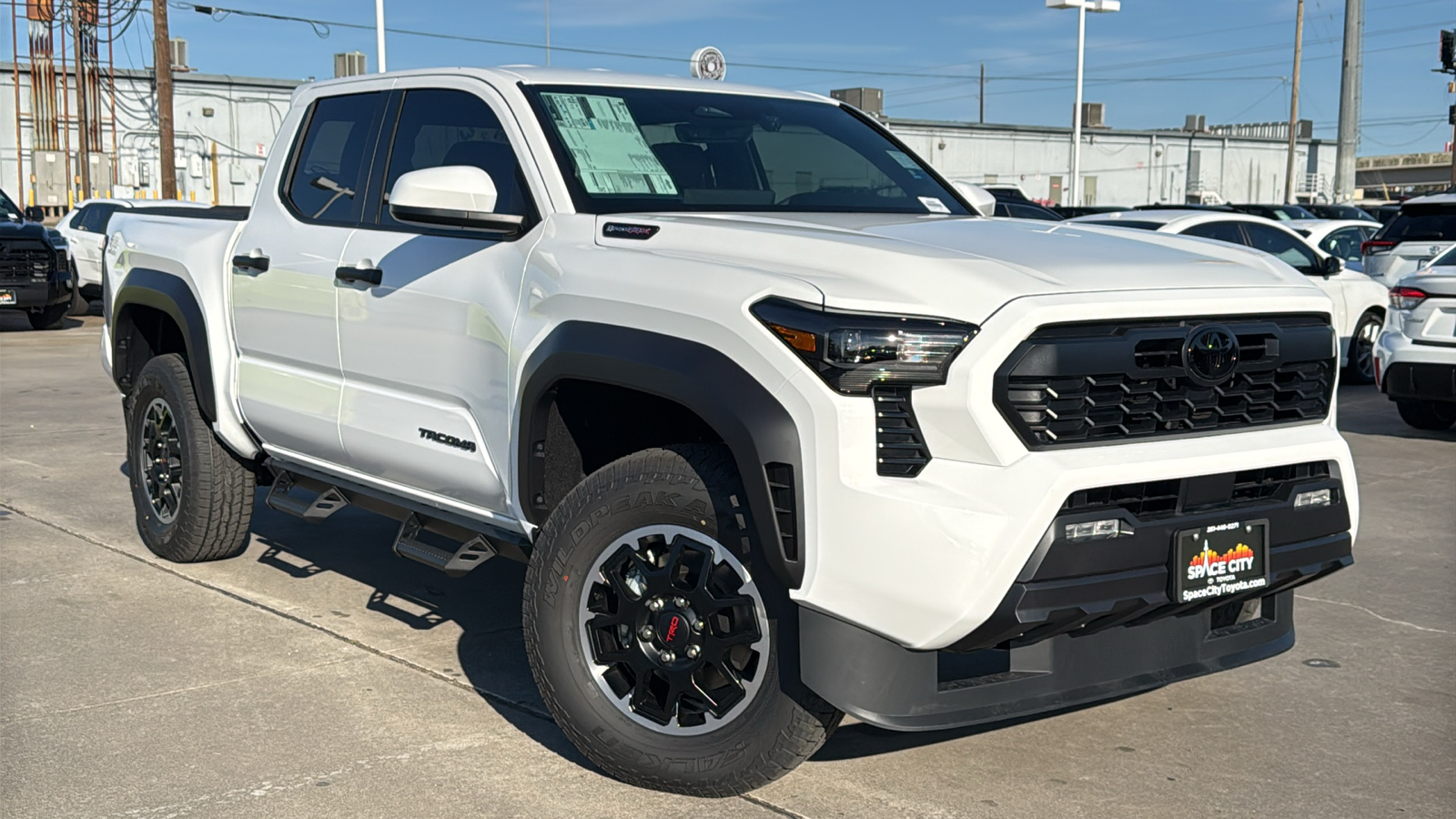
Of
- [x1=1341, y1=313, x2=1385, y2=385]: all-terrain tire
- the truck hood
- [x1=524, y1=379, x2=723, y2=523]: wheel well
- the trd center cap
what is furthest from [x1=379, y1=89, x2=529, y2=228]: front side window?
[x1=1341, y1=313, x2=1385, y2=385]: all-terrain tire

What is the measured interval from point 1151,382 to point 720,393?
1022mm

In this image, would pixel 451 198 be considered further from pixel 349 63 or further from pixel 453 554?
pixel 349 63

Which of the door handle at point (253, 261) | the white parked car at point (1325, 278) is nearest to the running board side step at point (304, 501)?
the door handle at point (253, 261)

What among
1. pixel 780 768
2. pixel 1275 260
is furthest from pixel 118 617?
pixel 1275 260

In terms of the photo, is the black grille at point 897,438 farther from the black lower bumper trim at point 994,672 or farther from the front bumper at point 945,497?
the black lower bumper trim at point 994,672

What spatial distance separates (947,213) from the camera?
5.05 meters

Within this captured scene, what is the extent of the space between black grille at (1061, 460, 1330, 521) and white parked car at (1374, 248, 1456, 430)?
693 cm

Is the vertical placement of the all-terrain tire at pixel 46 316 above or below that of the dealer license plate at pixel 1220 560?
below

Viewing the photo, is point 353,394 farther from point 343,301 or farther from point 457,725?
point 457,725

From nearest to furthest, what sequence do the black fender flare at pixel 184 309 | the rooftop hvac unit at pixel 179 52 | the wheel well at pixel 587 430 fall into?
the wheel well at pixel 587 430 < the black fender flare at pixel 184 309 < the rooftop hvac unit at pixel 179 52

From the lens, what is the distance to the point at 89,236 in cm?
2230

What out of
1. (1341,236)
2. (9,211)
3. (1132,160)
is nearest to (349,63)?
(9,211)

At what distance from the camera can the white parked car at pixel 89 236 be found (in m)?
22.0

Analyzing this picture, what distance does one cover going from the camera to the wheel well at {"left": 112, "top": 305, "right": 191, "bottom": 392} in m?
6.61
